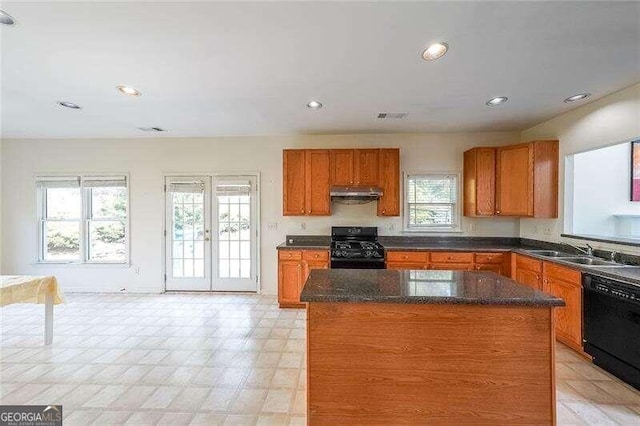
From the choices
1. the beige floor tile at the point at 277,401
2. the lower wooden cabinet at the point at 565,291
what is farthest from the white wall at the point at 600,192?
the beige floor tile at the point at 277,401

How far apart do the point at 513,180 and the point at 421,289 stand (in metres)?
3.08

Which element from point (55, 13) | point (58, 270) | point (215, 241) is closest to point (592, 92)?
point (55, 13)

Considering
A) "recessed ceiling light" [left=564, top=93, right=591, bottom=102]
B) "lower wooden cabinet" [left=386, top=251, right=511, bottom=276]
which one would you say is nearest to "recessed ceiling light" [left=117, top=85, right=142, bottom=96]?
"lower wooden cabinet" [left=386, top=251, right=511, bottom=276]

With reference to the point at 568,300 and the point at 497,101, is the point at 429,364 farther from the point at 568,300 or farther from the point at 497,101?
the point at 497,101

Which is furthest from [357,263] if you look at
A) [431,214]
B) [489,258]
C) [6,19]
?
[6,19]

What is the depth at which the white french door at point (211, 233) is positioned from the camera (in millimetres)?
4867

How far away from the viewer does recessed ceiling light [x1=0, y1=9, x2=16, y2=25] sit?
5.88 feet

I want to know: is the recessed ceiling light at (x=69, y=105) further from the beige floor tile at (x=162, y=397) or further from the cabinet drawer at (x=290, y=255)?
the beige floor tile at (x=162, y=397)

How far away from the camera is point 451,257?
3.88m

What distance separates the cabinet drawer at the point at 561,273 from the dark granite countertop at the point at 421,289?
136 centimetres

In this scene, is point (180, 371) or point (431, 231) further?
point (431, 231)

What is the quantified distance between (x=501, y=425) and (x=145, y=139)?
572 centimetres

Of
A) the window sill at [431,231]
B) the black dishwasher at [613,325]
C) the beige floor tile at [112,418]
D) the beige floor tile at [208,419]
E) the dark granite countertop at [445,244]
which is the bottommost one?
the beige floor tile at [112,418]

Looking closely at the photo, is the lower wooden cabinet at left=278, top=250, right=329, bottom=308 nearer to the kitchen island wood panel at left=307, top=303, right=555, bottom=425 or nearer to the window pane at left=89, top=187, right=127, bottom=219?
the kitchen island wood panel at left=307, top=303, right=555, bottom=425
